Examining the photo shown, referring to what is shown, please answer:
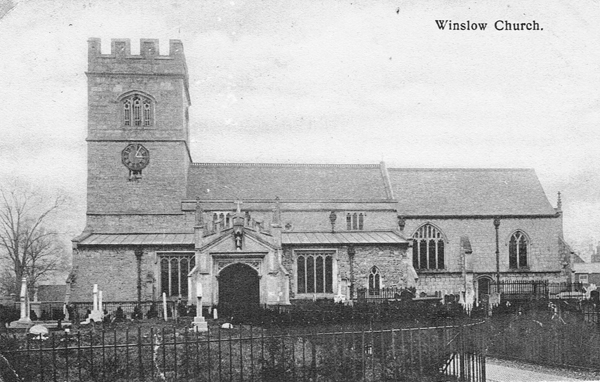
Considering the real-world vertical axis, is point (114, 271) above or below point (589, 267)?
above

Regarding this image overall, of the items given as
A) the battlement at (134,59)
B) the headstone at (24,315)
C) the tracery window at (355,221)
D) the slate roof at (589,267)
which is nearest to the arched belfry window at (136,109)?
the battlement at (134,59)

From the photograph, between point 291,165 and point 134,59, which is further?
point 291,165

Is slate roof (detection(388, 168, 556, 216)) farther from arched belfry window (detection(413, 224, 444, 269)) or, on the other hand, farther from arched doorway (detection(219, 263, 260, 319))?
arched doorway (detection(219, 263, 260, 319))

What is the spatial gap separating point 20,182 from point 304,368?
21404mm

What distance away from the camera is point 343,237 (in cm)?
3412

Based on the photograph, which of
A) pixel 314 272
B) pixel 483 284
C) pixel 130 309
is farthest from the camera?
pixel 483 284

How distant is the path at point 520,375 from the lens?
14977 millimetres

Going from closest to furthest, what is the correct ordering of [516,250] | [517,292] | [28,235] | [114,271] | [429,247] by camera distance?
[114,271], [517,292], [429,247], [516,250], [28,235]

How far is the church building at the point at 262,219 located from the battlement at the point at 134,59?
2.2 inches

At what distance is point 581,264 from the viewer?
2277 inches

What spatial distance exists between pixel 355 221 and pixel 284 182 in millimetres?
4486

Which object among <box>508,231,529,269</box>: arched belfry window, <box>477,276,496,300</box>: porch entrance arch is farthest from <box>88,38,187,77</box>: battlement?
<box>508,231,529,269</box>: arched belfry window

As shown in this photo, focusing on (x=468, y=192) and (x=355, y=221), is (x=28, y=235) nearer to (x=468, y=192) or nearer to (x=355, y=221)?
(x=355, y=221)

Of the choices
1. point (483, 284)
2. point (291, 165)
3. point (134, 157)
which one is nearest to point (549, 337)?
point (483, 284)
